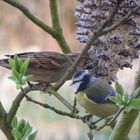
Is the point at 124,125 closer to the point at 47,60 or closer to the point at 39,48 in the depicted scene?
the point at 47,60

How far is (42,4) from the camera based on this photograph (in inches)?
161

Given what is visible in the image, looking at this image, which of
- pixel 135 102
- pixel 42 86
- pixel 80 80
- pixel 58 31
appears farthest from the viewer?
pixel 58 31

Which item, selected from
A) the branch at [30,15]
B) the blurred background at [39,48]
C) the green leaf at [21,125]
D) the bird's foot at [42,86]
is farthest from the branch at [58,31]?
the blurred background at [39,48]

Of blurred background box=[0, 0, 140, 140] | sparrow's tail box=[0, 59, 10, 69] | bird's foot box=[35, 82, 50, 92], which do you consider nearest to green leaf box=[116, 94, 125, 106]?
bird's foot box=[35, 82, 50, 92]

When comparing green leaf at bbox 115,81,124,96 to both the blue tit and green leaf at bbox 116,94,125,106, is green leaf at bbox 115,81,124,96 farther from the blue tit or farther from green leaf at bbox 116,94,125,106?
the blue tit

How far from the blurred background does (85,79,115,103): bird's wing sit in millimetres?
1695

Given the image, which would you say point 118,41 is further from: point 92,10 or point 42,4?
point 42,4

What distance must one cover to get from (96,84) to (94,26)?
100 mm

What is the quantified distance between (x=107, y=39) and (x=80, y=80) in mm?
110

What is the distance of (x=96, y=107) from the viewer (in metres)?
0.85

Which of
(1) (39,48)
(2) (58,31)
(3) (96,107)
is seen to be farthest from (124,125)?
(1) (39,48)

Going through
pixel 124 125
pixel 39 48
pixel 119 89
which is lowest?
pixel 39 48

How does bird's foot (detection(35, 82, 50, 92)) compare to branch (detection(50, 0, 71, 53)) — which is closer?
bird's foot (detection(35, 82, 50, 92))

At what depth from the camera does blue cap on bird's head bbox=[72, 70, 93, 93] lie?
832mm
